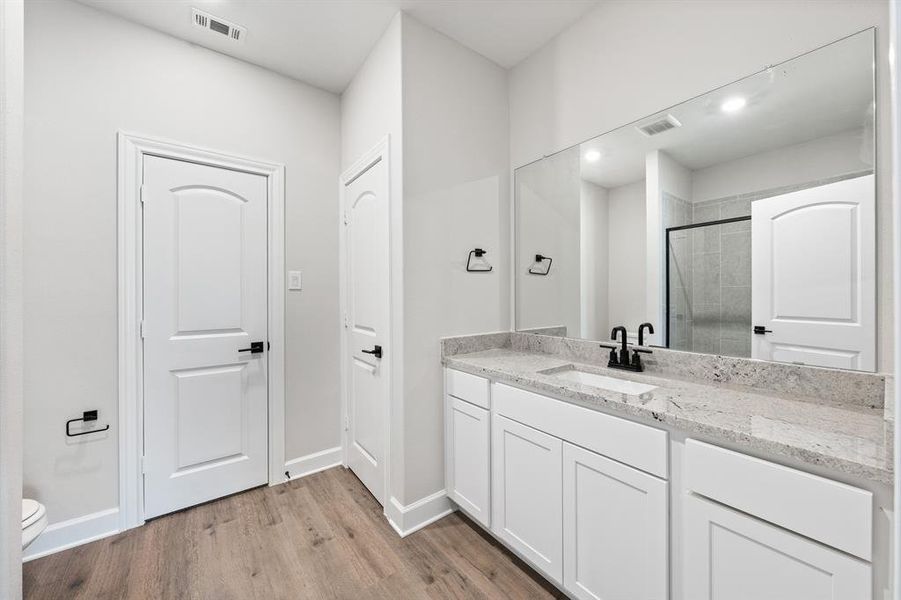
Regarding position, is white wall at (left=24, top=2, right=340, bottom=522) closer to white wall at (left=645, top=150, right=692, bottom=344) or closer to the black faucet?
white wall at (left=645, top=150, right=692, bottom=344)

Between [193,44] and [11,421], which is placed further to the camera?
[193,44]

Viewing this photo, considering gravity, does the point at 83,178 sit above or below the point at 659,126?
below

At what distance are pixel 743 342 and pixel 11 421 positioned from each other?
2417mm

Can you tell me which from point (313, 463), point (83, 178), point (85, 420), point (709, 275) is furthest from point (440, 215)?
point (85, 420)

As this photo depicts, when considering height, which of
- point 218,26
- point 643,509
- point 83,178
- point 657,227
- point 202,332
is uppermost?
point 218,26

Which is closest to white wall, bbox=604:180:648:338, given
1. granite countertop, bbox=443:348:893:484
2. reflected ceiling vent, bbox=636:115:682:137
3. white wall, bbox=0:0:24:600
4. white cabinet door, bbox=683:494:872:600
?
reflected ceiling vent, bbox=636:115:682:137

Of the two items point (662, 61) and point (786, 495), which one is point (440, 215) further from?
point (786, 495)

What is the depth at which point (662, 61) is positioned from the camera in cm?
159

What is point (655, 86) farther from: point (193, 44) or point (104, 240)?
point (104, 240)

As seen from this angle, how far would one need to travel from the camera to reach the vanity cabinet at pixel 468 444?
1.73m

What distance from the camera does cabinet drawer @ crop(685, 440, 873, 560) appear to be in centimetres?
76

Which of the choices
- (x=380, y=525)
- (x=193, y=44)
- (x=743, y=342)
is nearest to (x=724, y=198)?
(x=743, y=342)

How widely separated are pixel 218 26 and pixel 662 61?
2.32m

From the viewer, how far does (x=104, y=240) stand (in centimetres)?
185
